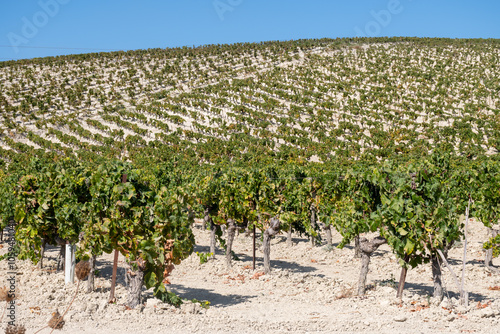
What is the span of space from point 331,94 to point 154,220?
6220 cm

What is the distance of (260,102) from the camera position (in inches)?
2596

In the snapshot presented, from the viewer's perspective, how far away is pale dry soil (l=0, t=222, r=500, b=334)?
8906mm

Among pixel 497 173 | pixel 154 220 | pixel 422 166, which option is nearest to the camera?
pixel 154 220

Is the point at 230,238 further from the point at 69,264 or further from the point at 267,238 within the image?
the point at 69,264

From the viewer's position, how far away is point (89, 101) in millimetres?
67812

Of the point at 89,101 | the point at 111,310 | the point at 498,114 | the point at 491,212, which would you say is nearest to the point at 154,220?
the point at 111,310

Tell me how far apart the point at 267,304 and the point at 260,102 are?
5650 centimetres

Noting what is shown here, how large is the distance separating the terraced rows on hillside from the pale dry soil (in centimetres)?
3070

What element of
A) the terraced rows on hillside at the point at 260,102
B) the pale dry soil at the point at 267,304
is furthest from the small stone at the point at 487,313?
the terraced rows on hillside at the point at 260,102

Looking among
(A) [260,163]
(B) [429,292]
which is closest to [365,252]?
(B) [429,292]

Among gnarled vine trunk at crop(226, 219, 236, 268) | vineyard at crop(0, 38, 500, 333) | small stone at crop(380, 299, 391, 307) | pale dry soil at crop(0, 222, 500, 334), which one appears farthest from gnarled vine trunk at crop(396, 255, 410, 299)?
gnarled vine trunk at crop(226, 219, 236, 268)

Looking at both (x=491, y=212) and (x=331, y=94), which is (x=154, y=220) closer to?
(x=491, y=212)

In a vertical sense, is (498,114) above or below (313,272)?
above

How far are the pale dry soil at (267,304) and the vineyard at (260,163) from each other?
0.16 m
